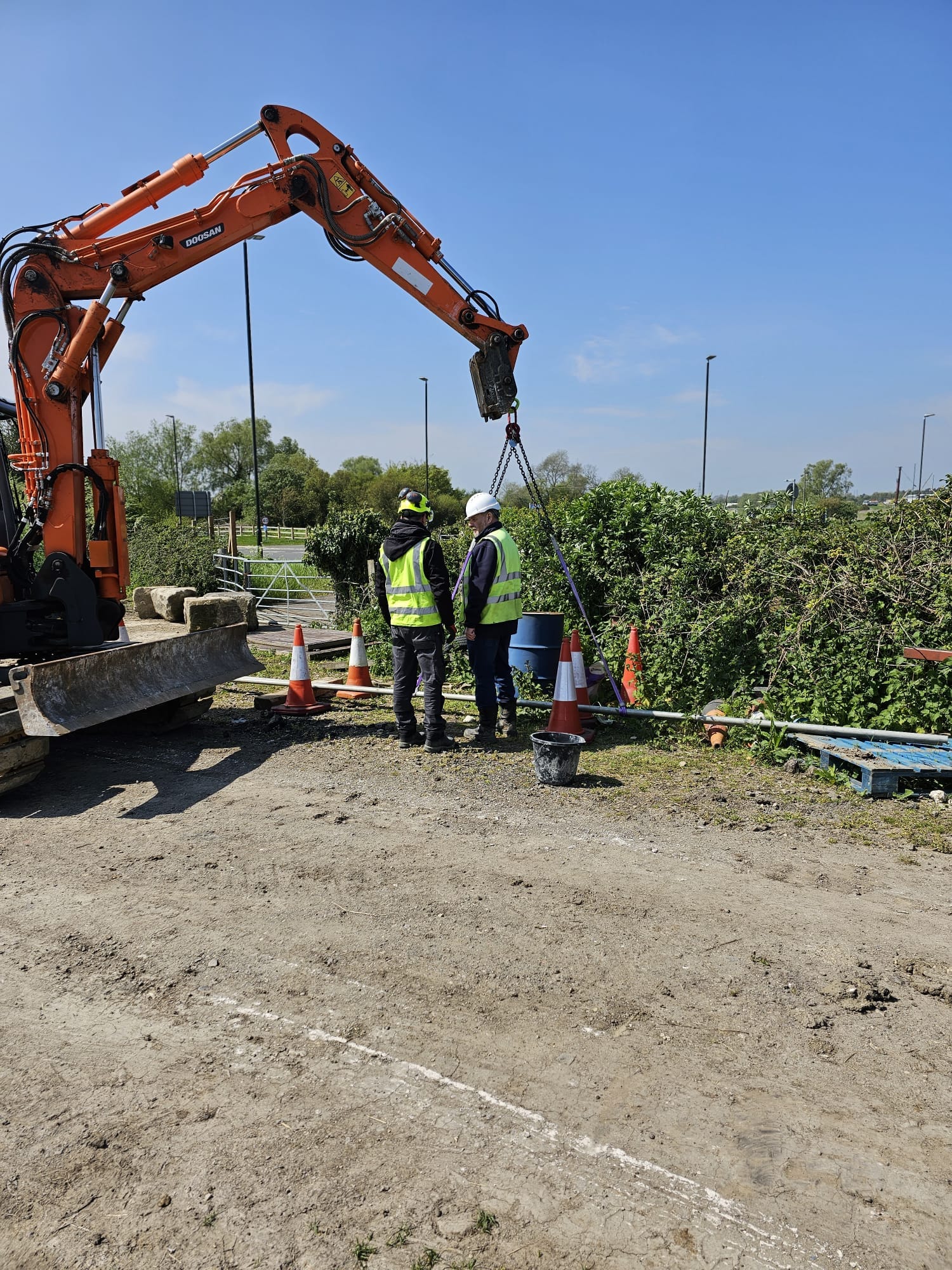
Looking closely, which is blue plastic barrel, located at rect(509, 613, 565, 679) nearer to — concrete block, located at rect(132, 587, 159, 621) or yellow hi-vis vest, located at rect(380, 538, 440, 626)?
yellow hi-vis vest, located at rect(380, 538, 440, 626)

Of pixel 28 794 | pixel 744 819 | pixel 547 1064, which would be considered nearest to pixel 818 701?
pixel 744 819

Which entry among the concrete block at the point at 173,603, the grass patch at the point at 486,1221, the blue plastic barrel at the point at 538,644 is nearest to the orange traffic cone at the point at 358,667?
the blue plastic barrel at the point at 538,644

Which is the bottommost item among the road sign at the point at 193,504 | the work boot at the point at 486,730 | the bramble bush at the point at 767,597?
the work boot at the point at 486,730

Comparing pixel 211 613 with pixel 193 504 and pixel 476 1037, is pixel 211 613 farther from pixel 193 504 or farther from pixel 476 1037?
pixel 193 504

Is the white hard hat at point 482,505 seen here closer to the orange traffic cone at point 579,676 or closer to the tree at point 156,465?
the orange traffic cone at point 579,676

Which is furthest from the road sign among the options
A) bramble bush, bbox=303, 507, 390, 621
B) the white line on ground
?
the white line on ground

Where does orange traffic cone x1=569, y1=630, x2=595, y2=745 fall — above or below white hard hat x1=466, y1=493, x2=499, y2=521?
below

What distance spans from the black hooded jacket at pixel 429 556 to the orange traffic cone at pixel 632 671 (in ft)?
7.15

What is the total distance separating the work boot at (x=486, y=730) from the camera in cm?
758

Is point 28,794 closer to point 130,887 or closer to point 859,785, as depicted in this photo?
point 130,887

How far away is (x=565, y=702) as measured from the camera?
289 inches

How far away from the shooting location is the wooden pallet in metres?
5.96

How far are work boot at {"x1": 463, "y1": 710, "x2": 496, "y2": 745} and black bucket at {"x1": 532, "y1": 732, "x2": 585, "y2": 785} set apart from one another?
120 centimetres

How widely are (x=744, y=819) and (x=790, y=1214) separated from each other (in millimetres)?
3362
